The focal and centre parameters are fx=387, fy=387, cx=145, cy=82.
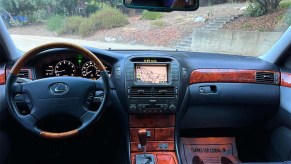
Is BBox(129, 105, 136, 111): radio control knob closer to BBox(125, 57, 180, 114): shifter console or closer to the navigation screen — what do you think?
BBox(125, 57, 180, 114): shifter console

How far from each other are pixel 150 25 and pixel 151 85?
1.16 m

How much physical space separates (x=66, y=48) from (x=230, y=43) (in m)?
2.14

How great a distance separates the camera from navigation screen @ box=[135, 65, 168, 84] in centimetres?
296

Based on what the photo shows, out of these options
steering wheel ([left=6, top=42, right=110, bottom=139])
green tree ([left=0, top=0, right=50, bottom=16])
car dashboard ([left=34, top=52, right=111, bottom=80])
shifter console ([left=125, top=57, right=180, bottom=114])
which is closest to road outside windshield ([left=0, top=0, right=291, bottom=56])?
green tree ([left=0, top=0, right=50, bottom=16])

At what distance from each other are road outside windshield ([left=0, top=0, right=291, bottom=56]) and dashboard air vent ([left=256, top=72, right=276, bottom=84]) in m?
0.35

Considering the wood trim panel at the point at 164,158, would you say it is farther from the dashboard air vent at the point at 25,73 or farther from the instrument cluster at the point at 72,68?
the dashboard air vent at the point at 25,73

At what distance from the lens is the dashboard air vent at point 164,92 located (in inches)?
115

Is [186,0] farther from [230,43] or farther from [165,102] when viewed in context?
[230,43]

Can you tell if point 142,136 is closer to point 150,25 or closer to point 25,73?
point 25,73

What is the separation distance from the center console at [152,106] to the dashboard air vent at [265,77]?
80 centimetres

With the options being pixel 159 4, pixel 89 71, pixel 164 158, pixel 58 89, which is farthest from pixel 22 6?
pixel 164 158

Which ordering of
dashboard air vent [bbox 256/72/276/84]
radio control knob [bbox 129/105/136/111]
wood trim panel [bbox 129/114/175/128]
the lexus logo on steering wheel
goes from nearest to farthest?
the lexus logo on steering wheel → radio control knob [bbox 129/105/136/111] → wood trim panel [bbox 129/114/175/128] → dashboard air vent [bbox 256/72/276/84]

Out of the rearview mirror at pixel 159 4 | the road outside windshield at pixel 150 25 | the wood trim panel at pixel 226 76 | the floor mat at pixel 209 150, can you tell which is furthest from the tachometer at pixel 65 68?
the floor mat at pixel 209 150

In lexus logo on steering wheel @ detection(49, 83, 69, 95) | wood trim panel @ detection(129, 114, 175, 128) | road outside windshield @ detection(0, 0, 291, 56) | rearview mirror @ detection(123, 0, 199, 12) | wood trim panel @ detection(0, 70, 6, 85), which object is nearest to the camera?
rearview mirror @ detection(123, 0, 199, 12)
